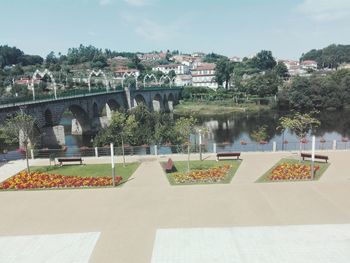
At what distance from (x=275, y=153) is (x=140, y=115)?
22.7 m

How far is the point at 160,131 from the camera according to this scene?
121 feet

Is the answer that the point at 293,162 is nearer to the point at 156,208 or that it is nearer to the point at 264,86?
the point at 156,208

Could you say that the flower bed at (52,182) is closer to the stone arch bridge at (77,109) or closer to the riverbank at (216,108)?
the stone arch bridge at (77,109)

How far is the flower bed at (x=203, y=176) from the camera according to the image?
70.7 feet

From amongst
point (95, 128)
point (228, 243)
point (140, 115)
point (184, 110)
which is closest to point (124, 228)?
point (228, 243)

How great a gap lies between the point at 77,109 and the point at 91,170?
37695 mm

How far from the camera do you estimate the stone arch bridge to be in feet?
146

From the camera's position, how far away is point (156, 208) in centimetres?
1708

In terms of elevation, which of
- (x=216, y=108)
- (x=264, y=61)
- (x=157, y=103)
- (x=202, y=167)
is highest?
(x=264, y=61)

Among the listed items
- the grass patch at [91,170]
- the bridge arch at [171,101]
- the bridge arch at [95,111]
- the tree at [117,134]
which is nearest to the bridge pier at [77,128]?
the bridge arch at [95,111]

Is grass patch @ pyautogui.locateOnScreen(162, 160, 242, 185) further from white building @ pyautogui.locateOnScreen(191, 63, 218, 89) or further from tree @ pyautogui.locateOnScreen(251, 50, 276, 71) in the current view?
tree @ pyautogui.locateOnScreen(251, 50, 276, 71)

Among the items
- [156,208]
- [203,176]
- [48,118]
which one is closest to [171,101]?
[48,118]

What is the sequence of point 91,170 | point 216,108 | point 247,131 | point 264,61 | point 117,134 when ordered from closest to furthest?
1. point 91,170
2. point 117,134
3. point 247,131
4. point 216,108
5. point 264,61

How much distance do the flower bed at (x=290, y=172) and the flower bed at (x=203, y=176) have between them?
298 centimetres
